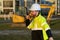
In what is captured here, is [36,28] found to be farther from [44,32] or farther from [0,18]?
[0,18]

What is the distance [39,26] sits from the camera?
483 centimetres

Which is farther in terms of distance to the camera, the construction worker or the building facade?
the building facade

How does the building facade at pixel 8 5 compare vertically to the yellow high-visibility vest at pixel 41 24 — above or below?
below

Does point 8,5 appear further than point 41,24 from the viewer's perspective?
Yes

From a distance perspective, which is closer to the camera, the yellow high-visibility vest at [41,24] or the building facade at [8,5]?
the yellow high-visibility vest at [41,24]

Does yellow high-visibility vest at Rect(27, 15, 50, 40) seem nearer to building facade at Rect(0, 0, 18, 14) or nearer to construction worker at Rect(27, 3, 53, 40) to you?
construction worker at Rect(27, 3, 53, 40)

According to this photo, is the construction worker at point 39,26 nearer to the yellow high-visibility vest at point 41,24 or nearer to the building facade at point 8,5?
the yellow high-visibility vest at point 41,24

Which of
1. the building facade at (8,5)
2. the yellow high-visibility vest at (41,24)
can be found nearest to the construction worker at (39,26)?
the yellow high-visibility vest at (41,24)

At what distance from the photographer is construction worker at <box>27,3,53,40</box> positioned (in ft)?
15.6

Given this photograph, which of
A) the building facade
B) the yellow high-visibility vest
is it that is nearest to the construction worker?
the yellow high-visibility vest

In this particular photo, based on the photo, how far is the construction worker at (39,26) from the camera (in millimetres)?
4754

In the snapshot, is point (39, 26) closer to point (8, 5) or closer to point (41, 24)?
point (41, 24)

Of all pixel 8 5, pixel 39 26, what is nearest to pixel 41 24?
pixel 39 26

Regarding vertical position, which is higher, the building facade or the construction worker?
the construction worker
